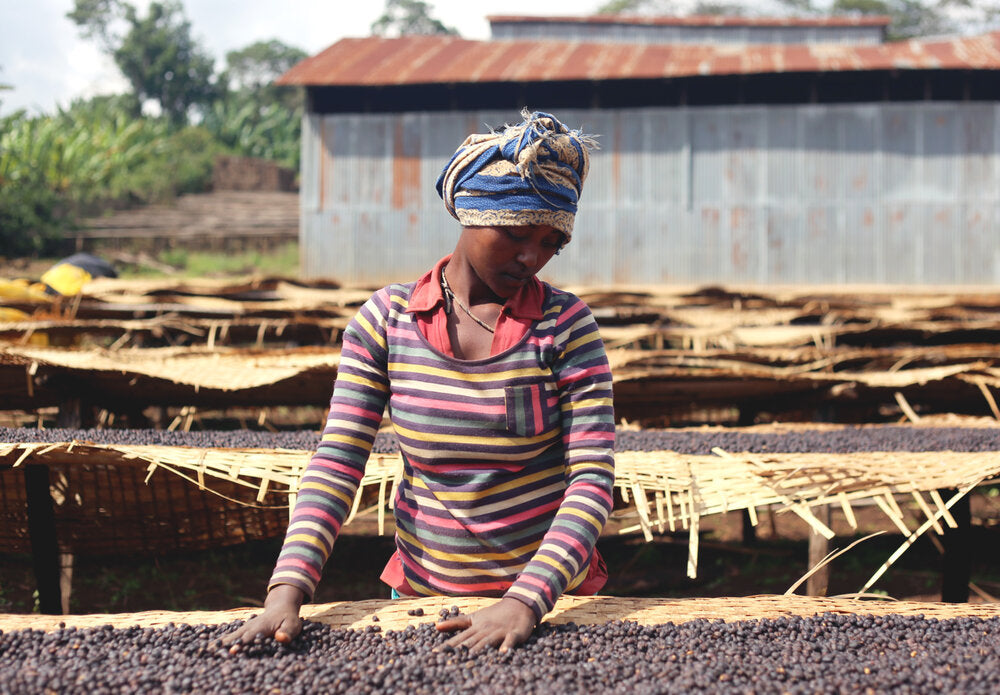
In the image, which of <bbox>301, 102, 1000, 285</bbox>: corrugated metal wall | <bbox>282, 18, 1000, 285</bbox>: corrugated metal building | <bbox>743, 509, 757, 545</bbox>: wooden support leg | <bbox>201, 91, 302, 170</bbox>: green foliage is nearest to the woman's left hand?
<bbox>743, 509, 757, 545</bbox>: wooden support leg

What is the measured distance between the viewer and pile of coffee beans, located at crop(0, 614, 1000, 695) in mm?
1309

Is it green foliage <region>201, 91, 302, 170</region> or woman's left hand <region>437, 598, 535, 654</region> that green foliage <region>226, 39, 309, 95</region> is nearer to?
green foliage <region>201, 91, 302, 170</region>

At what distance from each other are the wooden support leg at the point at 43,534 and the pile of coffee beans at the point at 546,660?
1351mm

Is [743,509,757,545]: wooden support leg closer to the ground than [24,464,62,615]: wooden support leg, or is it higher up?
closer to the ground

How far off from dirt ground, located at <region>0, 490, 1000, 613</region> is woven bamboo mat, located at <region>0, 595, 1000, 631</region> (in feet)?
6.68

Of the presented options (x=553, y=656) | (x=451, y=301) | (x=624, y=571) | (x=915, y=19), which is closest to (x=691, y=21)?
(x=624, y=571)

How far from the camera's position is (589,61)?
10.4m

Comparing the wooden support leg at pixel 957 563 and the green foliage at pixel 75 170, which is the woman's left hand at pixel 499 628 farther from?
the green foliage at pixel 75 170

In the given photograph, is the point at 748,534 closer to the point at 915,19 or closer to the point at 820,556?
the point at 820,556

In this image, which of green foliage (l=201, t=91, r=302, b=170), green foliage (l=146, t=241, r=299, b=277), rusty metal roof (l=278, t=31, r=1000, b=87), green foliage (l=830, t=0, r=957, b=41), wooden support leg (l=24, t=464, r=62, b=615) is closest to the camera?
wooden support leg (l=24, t=464, r=62, b=615)

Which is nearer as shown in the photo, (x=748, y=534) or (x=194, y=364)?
(x=194, y=364)

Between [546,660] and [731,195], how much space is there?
9.09m

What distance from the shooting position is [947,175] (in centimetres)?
955

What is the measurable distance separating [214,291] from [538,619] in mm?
5846
